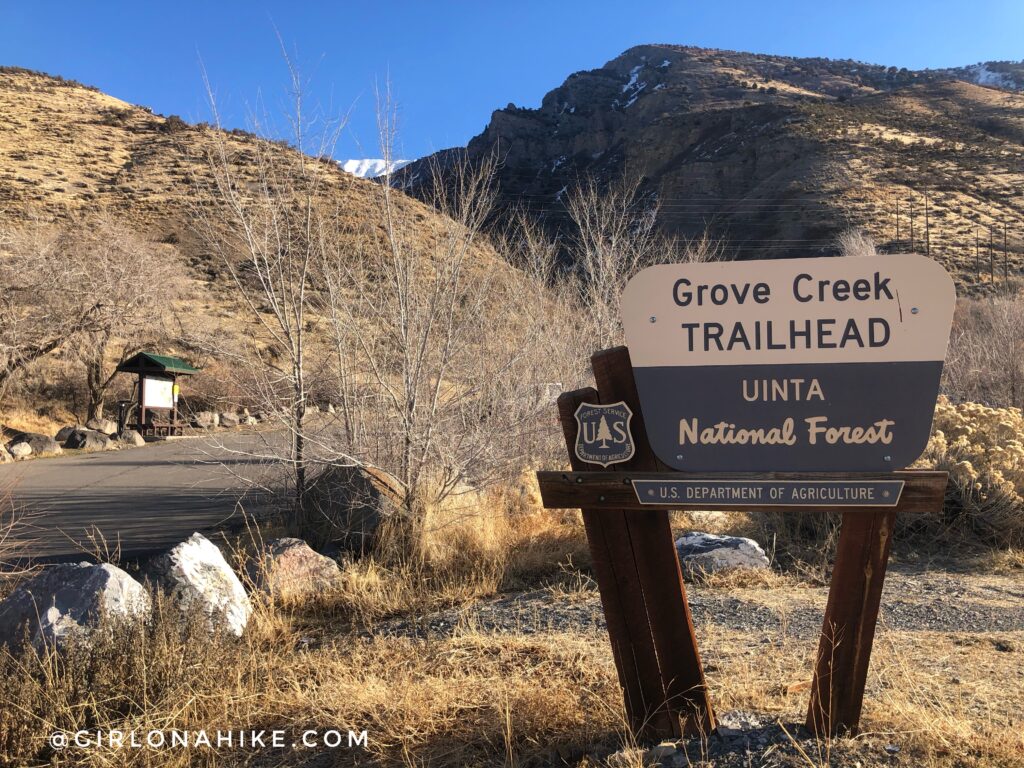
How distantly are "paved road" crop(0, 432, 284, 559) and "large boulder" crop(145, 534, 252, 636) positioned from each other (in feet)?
5.02

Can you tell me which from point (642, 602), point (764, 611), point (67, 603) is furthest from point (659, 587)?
point (67, 603)

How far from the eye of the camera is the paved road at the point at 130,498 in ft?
25.7

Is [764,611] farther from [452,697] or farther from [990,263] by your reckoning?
[990,263]

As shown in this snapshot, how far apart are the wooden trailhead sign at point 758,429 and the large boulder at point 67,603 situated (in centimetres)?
255

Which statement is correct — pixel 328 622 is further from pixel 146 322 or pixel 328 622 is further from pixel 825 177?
pixel 825 177

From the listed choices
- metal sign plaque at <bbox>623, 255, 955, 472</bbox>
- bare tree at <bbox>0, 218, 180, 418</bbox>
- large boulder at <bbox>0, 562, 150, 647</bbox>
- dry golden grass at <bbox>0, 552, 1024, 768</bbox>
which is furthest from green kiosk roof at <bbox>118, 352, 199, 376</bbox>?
metal sign plaque at <bbox>623, 255, 955, 472</bbox>

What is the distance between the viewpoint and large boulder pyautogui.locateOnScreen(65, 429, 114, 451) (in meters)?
19.6

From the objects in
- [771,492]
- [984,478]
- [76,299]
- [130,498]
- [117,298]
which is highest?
[117,298]

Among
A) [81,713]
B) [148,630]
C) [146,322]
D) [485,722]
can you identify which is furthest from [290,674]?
[146,322]

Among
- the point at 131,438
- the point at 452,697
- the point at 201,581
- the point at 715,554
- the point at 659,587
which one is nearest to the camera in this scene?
the point at 659,587

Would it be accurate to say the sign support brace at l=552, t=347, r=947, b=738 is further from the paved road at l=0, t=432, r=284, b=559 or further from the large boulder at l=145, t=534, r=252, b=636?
the paved road at l=0, t=432, r=284, b=559

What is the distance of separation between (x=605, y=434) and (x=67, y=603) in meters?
3.24

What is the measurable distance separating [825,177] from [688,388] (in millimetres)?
58399

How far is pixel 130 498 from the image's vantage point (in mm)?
11141
